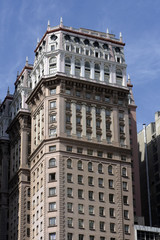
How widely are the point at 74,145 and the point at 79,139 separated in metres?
2.20

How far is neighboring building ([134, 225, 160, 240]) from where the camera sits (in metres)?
138

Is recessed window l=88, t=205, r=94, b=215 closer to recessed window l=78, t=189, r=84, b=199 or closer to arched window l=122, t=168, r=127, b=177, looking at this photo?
recessed window l=78, t=189, r=84, b=199

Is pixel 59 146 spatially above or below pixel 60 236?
above

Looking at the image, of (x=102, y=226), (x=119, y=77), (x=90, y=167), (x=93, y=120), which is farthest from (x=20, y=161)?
(x=102, y=226)

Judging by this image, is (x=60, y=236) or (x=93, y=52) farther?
(x=93, y=52)

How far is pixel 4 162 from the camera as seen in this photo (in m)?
177

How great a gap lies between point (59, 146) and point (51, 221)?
18.6m

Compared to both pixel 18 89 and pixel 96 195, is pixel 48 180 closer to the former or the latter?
pixel 96 195

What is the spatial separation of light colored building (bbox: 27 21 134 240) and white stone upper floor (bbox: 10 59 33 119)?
7.98 m

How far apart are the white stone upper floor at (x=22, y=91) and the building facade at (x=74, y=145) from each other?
1.56 metres

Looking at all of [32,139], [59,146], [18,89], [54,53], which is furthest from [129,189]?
[18,89]

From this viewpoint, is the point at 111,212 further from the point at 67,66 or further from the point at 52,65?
the point at 52,65

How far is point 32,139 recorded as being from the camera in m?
Answer: 155

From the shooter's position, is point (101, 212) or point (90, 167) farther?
point (90, 167)
